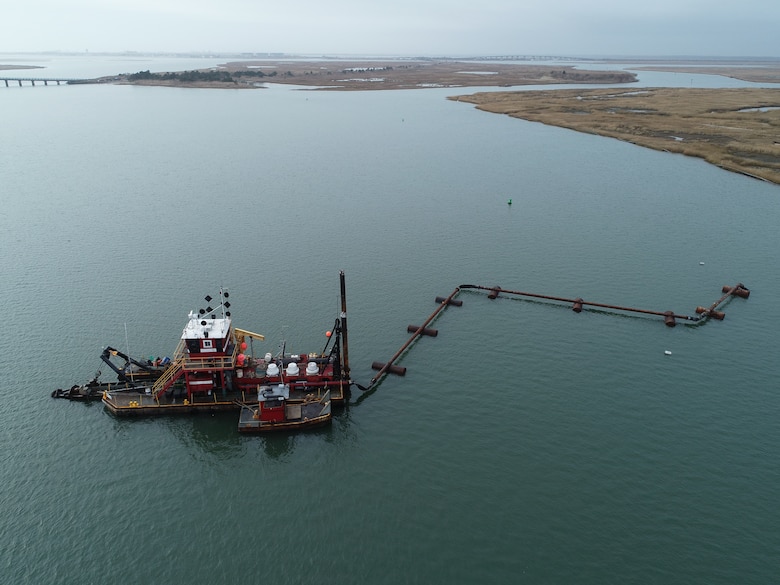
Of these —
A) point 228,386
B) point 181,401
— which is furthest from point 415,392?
point 181,401

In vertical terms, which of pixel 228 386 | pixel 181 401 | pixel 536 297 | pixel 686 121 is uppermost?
pixel 686 121

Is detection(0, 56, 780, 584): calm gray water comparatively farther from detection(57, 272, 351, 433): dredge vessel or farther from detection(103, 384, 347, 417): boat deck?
detection(57, 272, 351, 433): dredge vessel

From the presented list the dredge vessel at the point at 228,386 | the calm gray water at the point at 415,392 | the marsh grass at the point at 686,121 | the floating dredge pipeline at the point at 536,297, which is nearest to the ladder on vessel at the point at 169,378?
the dredge vessel at the point at 228,386

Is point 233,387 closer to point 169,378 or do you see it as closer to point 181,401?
point 181,401

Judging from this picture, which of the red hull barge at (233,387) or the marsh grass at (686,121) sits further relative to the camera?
the marsh grass at (686,121)

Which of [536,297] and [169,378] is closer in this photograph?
[169,378]

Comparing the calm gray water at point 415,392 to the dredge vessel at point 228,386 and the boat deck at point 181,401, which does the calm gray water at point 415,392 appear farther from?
the dredge vessel at point 228,386

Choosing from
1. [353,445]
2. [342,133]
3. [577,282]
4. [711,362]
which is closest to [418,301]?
[577,282]
